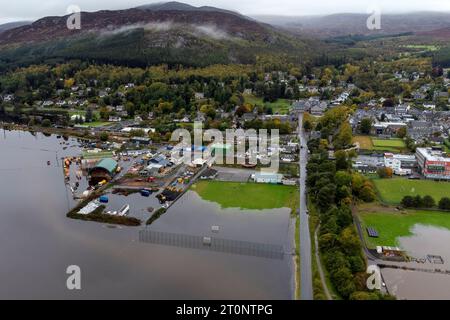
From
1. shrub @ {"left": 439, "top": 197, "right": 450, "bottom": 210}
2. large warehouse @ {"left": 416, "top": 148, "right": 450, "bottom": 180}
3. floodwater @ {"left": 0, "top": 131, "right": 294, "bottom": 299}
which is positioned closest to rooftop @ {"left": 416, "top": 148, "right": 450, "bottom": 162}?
large warehouse @ {"left": 416, "top": 148, "right": 450, "bottom": 180}

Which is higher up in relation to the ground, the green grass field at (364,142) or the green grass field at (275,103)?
the green grass field at (275,103)

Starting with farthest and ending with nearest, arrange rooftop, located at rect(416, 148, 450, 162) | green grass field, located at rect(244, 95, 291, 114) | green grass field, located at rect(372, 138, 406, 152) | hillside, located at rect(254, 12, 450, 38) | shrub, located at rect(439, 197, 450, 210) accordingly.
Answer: hillside, located at rect(254, 12, 450, 38)
green grass field, located at rect(244, 95, 291, 114)
green grass field, located at rect(372, 138, 406, 152)
rooftop, located at rect(416, 148, 450, 162)
shrub, located at rect(439, 197, 450, 210)

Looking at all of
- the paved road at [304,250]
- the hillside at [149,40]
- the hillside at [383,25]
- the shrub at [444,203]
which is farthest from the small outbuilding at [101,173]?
the hillside at [383,25]

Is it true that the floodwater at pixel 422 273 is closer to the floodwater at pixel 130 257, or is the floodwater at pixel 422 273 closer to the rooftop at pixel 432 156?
the floodwater at pixel 130 257

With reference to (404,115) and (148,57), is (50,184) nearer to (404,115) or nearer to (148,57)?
(404,115)

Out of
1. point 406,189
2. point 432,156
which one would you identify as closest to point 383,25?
point 432,156

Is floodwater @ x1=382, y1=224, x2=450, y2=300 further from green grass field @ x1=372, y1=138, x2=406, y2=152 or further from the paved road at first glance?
green grass field @ x1=372, y1=138, x2=406, y2=152
